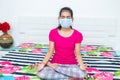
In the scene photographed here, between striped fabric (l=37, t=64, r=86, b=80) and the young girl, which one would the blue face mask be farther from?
striped fabric (l=37, t=64, r=86, b=80)

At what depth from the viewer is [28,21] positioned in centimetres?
367

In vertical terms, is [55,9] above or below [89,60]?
above

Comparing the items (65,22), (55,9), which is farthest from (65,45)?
(55,9)

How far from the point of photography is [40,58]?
2816 mm

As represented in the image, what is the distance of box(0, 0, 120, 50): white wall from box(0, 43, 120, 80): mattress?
0.51 meters

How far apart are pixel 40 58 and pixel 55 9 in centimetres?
113

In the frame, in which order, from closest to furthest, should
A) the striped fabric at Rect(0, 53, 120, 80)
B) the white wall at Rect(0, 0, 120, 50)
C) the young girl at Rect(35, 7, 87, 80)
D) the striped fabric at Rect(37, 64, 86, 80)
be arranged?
the striped fabric at Rect(37, 64, 86, 80)
the young girl at Rect(35, 7, 87, 80)
the striped fabric at Rect(0, 53, 120, 80)
the white wall at Rect(0, 0, 120, 50)

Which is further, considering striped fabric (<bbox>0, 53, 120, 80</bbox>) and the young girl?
striped fabric (<bbox>0, 53, 120, 80</bbox>)

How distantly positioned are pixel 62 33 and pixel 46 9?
1510 mm

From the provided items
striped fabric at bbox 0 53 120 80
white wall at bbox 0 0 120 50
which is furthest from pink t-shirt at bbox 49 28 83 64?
white wall at bbox 0 0 120 50

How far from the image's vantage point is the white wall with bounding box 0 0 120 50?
3.61 metres

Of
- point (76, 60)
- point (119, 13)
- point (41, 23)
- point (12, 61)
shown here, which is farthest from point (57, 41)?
point (119, 13)

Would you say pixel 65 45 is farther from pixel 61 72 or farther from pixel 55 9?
pixel 55 9

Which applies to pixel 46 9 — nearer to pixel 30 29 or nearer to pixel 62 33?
pixel 30 29
